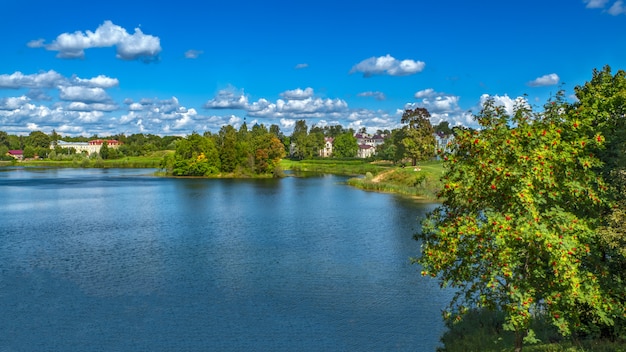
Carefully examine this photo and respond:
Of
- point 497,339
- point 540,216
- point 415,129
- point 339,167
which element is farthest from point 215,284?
point 339,167

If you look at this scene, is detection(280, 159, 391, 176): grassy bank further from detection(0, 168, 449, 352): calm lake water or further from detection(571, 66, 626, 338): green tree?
detection(571, 66, 626, 338): green tree

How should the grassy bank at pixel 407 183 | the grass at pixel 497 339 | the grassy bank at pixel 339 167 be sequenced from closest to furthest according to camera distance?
1. the grass at pixel 497 339
2. the grassy bank at pixel 407 183
3. the grassy bank at pixel 339 167

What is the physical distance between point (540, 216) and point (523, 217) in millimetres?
884

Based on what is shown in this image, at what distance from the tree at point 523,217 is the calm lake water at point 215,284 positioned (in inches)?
318

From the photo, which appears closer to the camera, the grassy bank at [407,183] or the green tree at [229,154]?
the grassy bank at [407,183]

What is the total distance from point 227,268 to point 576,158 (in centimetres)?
2532

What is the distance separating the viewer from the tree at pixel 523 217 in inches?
545

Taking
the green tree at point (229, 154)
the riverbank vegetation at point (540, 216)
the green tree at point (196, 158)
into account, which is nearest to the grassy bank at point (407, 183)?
the green tree at point (229, 154)

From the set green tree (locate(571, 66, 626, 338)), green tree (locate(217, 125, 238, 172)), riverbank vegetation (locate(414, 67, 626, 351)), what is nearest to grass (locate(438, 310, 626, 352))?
riverbank vegetation (locate(414, 67, 626, 351))

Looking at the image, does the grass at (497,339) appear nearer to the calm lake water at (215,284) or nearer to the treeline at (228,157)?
the calm lake water at (215,284)

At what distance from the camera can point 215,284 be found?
103 ft

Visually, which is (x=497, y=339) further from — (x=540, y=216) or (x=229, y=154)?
(x=229, y=154)

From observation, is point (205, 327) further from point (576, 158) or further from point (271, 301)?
point (576, 158)

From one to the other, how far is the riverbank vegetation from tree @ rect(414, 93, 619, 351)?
1.4 inches
